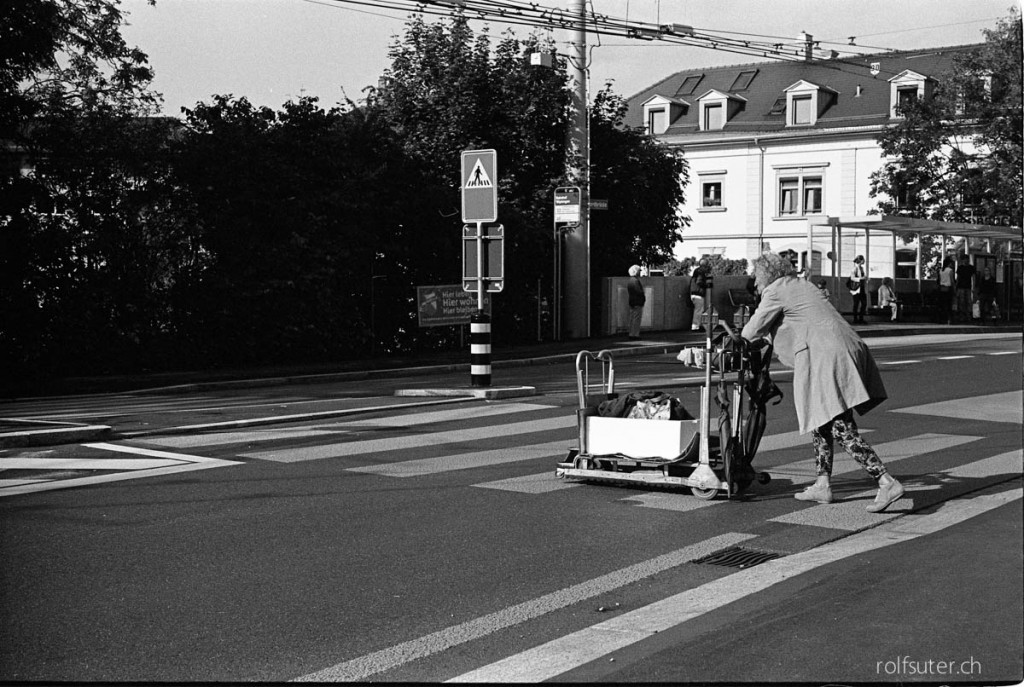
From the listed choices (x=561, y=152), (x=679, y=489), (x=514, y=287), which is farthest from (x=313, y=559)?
(x=561, y=152)

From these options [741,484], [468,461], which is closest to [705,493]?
[741,484]

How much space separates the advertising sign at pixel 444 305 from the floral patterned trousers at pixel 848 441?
14.8m

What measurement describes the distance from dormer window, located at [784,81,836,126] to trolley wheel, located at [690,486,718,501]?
9904 mm

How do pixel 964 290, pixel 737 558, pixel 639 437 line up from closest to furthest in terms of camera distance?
1. pixel 737 558
2. pixel 639 437
3. pixel 964 290

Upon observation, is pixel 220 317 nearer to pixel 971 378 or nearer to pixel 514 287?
pixel 514 287

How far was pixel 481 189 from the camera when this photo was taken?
52.7 ft

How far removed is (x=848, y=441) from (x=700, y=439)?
39.8 inches

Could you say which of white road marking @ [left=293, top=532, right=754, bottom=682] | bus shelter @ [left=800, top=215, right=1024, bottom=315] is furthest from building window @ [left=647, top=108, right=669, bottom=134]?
white road marking @ [left=293, top=532, right=754, bottom=682]

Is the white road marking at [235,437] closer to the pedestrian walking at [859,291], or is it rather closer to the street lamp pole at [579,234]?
the street lamp pole at [579,234]

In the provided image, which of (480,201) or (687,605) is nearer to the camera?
(687,605)

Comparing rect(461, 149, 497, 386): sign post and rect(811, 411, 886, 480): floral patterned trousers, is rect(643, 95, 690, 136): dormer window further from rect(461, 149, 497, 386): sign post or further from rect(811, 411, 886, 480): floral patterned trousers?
rect(811, 411, 886, 480): floral patterned trousers

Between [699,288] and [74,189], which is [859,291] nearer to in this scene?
[699,288]

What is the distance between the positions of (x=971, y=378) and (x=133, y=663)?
1495 cm

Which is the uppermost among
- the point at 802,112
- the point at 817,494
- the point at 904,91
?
the point at 802,112
